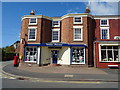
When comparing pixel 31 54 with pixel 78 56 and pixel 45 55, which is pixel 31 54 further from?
pixel 78 56

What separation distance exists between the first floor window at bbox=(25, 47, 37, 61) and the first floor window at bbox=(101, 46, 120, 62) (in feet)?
33.6

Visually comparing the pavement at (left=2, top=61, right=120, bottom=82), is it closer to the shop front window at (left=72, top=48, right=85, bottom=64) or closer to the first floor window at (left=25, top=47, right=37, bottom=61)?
the shop front window at (left=72, top=48, right=85, bottom=64)

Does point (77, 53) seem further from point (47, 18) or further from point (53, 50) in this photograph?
point (47, 18)

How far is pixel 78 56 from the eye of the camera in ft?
61.7

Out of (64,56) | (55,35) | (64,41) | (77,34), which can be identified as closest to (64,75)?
(64,56)

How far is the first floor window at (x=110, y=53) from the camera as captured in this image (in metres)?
17.7

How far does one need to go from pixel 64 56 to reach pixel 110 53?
670 cm

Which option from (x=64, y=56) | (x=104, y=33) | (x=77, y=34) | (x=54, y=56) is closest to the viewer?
(x=64, y=56)

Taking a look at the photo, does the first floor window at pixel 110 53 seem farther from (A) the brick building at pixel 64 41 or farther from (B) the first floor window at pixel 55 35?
(B) the first floor window at pixel 55 35

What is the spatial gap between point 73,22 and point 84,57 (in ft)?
18.9

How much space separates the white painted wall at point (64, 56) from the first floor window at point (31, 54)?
392cm

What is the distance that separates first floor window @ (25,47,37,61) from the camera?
64.3 ft

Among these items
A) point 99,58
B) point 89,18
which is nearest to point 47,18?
point 89,18

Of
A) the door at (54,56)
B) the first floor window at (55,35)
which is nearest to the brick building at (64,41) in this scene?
the door at (54,56)
